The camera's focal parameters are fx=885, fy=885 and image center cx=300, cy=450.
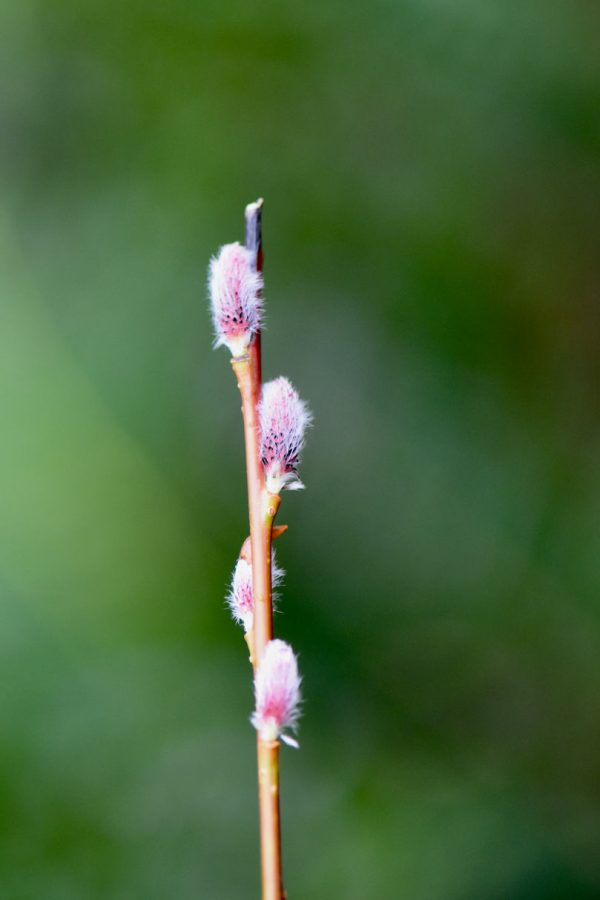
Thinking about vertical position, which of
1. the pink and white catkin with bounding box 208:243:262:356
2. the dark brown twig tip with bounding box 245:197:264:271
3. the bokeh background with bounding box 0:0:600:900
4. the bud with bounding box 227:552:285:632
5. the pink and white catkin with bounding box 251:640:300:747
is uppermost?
the bokeh background with bounding box 0:0:600:900

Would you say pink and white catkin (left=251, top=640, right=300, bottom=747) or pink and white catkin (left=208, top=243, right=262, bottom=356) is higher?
pink and white catkin (left=208, top=243, right=262, bottom=356)

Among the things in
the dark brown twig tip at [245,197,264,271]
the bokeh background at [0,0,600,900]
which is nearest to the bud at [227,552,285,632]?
the dark brown twig tip at [245,197,264,271]

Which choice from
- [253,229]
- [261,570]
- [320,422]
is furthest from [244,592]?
[320,422]

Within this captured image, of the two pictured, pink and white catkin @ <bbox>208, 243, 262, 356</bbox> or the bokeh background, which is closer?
pink and white catkin @ <bbox>208, 243, 262, 356</bbox>

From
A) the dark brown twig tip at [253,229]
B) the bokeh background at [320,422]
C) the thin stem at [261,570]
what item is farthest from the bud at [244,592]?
the bokeh background at [320,422]

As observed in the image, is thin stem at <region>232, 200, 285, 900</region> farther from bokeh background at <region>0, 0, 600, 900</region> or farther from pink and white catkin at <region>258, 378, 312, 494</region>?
bokeh background at <region>0, 0, 600, 900</region>

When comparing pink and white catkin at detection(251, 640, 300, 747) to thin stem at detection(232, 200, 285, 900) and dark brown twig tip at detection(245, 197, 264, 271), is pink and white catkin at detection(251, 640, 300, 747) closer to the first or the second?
thin stem at detection(232, 200, 285, 900)

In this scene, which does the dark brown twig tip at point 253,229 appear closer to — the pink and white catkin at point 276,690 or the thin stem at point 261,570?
the thin stem at point 261,570
